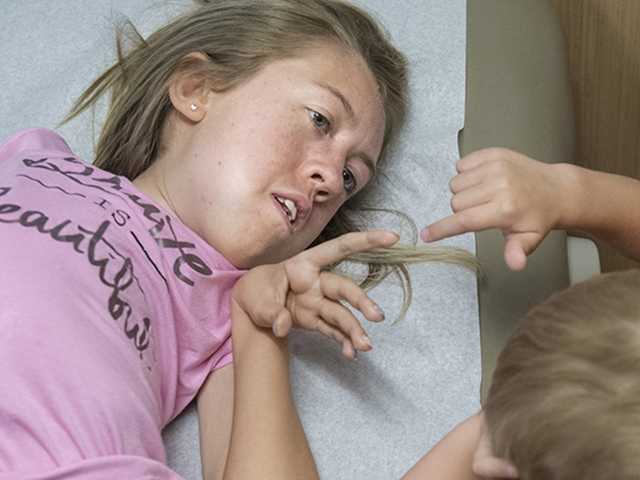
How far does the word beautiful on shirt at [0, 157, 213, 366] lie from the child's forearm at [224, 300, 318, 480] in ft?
0.32

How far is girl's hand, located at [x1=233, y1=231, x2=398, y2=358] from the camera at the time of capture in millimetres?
983

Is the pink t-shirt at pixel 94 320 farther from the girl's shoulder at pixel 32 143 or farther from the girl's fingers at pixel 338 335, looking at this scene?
the girl's fingers at pixel 338 335

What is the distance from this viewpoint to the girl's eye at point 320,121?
1.16m

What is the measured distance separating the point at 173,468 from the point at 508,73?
61cm

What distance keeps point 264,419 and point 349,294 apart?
0.48 ft

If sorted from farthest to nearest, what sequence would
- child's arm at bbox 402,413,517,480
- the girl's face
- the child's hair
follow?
the girl's face, child's arm at bbox 402,413,517,480, the child's hair

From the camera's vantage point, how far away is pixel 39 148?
121cm

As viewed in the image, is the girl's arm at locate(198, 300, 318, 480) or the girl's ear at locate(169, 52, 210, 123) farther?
the girl's ear at locate(169, 52, 210, 123)

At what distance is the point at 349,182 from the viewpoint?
4.04 ft

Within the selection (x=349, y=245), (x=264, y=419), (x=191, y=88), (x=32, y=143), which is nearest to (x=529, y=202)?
(x=349, y=245)

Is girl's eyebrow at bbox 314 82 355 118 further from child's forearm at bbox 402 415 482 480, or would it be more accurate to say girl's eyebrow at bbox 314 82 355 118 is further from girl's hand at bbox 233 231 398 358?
child's forearm at bbox 402 415 482 480

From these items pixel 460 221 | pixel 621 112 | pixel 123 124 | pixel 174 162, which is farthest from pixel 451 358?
pixel 621 112

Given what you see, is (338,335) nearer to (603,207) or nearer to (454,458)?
(454,458)

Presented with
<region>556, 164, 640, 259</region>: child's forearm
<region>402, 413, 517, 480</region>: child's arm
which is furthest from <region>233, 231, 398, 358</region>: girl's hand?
<region>556, 164, 640, 259</region>: child's forearm
